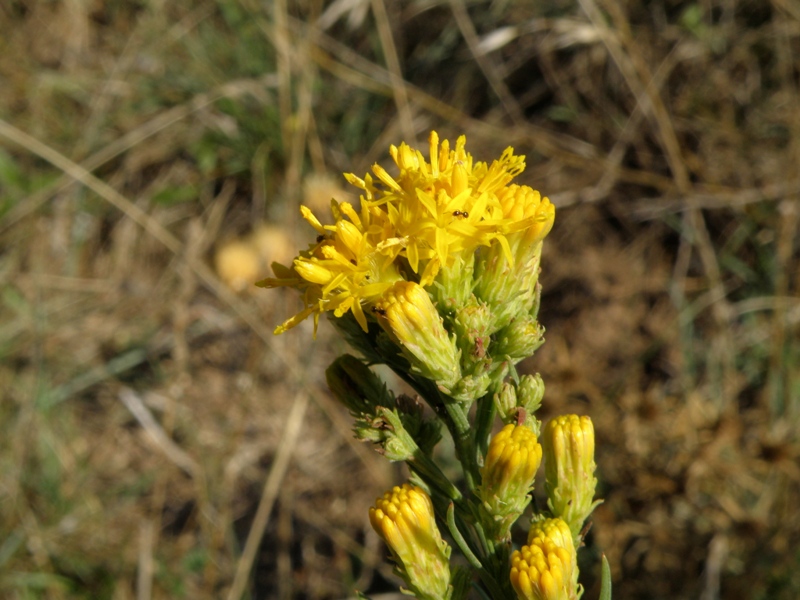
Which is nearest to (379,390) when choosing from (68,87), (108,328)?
(108,328)

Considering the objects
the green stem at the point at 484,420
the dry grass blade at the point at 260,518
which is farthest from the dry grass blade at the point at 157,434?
the green stem at the point at 484,420

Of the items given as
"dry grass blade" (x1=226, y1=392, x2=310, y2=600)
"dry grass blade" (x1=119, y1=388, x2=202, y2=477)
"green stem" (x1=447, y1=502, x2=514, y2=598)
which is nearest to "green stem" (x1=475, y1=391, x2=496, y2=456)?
"green stem" (x1=447, y1=502, x2=514, y2=598)

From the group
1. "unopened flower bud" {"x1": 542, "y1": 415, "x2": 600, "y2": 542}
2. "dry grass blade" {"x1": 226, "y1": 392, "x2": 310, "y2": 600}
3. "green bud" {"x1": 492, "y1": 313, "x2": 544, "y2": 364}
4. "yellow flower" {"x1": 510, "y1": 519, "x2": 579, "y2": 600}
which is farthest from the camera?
"dry grass blade" {"x1": 226, "y1": 392, "x2": 310, "y2": 600}

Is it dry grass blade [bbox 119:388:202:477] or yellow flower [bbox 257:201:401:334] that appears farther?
dry grass blade [bbox 119:388:202:477]

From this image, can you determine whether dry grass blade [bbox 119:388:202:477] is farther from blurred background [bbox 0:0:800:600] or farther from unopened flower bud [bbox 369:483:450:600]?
unopened flower bud [bbox 369:483:450:600]

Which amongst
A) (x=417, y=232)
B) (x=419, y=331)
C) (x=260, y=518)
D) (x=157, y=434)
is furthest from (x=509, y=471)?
(x=157, y=434)

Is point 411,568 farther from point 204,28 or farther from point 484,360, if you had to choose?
point 204,28

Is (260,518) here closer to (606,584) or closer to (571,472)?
(571,472)

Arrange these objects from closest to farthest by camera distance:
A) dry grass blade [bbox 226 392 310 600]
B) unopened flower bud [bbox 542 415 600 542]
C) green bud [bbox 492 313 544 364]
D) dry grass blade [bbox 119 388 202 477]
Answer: green bud [bbox 492 313 544 364], unopened flower bud [bbox 542 415 600 542], dry grass blade [bbox 226 392 310 600], dry grass blade [bbox 119 388 202 477]

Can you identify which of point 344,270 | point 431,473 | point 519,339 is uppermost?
point 344,270
